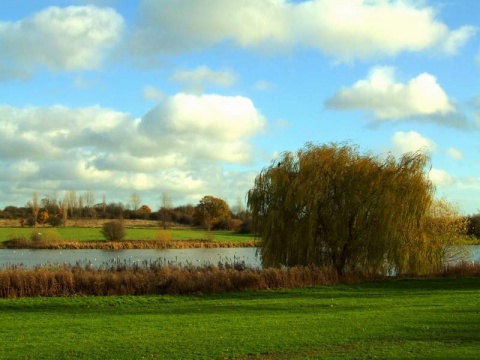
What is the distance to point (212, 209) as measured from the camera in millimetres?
89688

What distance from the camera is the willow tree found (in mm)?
27422

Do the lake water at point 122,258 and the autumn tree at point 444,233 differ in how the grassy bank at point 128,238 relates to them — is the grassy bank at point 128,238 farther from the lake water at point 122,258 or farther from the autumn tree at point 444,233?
the autumn tree at point 444,233

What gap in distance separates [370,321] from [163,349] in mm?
5557

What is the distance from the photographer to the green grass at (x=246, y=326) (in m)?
9.99

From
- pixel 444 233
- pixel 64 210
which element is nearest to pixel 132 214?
pixel 64 210

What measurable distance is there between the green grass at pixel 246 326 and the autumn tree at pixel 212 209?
67139mm

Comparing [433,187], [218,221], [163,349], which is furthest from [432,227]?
[218,221]

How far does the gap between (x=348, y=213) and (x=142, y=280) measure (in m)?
11.2

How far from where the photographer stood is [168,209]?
348 ft

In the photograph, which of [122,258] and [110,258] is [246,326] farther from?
[122,258]

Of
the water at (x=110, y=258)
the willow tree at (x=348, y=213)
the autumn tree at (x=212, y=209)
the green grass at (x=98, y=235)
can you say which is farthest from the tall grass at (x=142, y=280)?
the autumn tree at (x=212, y=209)

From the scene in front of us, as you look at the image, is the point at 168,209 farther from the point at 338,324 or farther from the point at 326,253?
the point at 338,324

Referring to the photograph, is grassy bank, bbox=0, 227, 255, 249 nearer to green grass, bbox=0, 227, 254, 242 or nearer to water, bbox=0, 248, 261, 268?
green grass, bbox=0, 227, 254, 242

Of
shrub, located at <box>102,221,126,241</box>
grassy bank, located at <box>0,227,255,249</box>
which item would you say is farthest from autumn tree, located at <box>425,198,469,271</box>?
shrub, located at <box>102,221,126,241</box>
